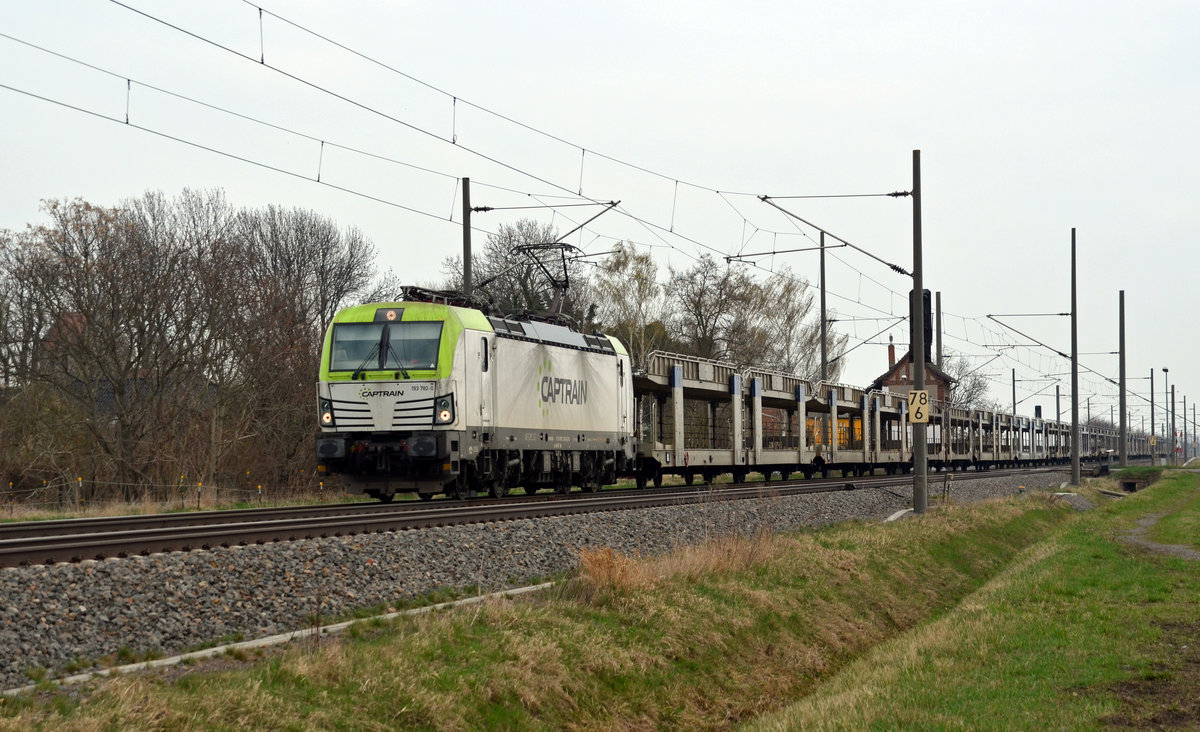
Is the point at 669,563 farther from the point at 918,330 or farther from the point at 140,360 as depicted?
the point at 140,360

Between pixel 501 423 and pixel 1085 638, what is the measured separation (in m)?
13.9

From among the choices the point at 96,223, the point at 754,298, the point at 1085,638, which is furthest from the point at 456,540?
the point at 754,298

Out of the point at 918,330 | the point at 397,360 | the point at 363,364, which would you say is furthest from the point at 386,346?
the point at 918,330

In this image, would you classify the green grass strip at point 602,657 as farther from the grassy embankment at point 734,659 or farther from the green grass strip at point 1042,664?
the green grass strip at point 1042,664

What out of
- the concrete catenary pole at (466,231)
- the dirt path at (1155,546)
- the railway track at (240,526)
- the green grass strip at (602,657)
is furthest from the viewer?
the concrete catenary pole at (466,231)

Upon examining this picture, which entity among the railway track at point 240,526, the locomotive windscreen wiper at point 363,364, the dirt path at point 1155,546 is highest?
the locomotive windscreen wiper at point 363,364

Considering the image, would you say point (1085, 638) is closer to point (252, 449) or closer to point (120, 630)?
point (120, 630)

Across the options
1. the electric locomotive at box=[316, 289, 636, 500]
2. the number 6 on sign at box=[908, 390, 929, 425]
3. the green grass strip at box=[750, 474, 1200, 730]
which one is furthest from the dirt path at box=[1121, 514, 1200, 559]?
the electric locomotive at box=[316, 289, 636, 500]

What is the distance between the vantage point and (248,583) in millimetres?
10297

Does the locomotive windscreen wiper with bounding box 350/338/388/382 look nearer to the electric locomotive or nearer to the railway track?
the electric locomotive

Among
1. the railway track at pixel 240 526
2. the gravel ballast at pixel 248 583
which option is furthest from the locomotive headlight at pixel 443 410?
the gravel ballast at pixel 248 583

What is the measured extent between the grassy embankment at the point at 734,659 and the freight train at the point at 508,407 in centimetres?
703

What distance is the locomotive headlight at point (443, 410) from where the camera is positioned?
21.4 meters

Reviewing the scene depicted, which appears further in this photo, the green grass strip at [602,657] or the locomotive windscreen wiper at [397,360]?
the locomotive windscreen wiper at [397,360]
